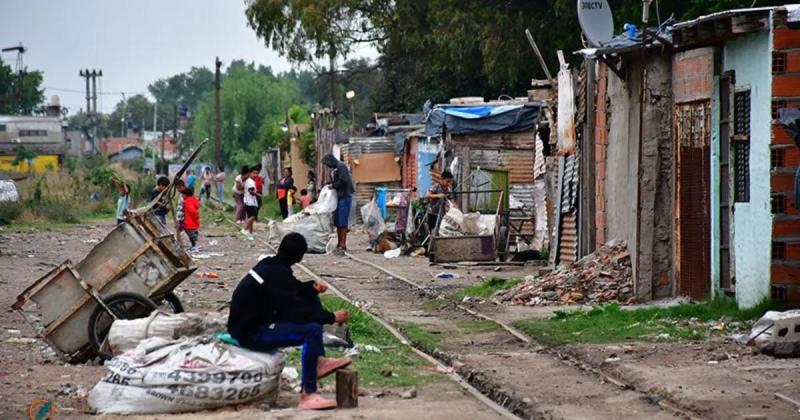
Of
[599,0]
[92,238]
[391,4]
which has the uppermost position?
[391,4]

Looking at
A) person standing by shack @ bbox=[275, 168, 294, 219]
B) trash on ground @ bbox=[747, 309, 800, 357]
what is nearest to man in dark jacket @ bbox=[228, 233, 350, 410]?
trash on ground @ bbox=[747, 309, 800, 357]

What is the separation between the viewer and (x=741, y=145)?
1481 cm

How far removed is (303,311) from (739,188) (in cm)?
664

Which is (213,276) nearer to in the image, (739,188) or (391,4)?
(739,188)

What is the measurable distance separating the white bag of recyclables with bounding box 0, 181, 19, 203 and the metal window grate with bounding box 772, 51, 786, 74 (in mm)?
31843

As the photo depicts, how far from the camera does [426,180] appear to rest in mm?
37719

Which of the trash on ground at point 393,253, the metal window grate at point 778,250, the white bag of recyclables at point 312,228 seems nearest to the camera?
the metal window grate at point 778,250

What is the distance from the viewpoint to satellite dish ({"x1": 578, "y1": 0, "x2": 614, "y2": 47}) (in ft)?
59.1

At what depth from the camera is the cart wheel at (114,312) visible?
12.4 meters

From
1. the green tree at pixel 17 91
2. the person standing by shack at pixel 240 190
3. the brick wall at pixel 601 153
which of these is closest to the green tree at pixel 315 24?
the person standing by shack at pixel 240 190

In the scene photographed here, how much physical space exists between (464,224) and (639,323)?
1015cm

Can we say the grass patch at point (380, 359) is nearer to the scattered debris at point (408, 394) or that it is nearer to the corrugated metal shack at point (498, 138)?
the scattered debris at point (408, 394)

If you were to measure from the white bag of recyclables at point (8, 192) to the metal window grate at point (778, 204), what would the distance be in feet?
104

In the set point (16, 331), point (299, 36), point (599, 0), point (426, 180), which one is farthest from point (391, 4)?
point (16, 331)
